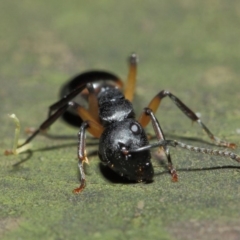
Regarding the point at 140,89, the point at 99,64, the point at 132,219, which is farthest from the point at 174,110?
the point at 132,219

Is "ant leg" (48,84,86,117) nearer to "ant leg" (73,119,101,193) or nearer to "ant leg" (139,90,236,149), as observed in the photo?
"ant leg" (73,119,101,193)

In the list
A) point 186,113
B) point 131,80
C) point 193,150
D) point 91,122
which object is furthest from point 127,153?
point 131,80

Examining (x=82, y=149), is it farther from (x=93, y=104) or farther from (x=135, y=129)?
(x=93, y=104)

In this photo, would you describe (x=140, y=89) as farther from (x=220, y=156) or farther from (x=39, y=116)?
(x=220, y=156)

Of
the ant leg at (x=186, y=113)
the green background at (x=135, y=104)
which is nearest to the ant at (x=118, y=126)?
the ant leg at (x=186, y=113)

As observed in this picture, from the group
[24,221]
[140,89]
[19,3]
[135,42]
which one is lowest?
[24,221]

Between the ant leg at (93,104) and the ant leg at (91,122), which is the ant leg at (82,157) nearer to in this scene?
the ant leg at (91,122)
